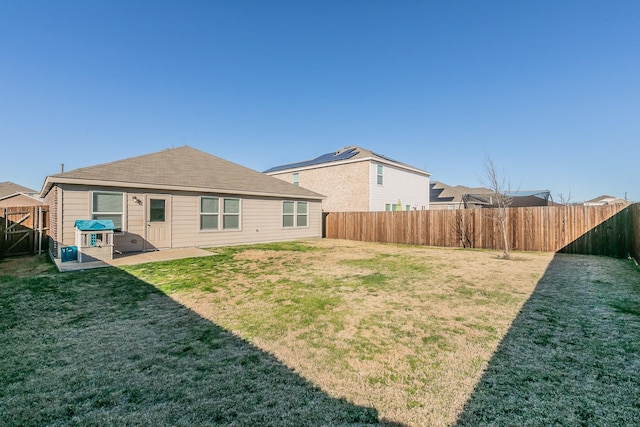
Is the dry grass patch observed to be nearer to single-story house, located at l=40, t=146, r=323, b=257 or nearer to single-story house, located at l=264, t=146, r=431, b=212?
single-story house, located at l=40, t=146, r=323, b=257

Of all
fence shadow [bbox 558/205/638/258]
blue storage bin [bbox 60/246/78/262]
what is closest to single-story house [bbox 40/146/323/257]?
blue storage bin [bbox 60/246/78/262]

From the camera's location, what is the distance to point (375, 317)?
157 inches

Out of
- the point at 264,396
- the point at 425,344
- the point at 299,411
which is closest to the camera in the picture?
the point at 299,411

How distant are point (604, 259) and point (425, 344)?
33.4 feet

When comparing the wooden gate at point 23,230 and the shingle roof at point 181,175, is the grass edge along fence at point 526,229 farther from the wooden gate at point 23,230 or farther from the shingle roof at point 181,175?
the wooden gate at point 23,230

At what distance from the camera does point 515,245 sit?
11.8m

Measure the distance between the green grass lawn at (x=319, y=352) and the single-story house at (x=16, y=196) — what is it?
27.7m

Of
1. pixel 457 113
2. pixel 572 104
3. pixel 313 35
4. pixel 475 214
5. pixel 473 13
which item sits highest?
pixel 313 35

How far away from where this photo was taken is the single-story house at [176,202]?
30.6 ft

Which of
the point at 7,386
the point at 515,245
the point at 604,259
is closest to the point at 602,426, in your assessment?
the point at 7,386

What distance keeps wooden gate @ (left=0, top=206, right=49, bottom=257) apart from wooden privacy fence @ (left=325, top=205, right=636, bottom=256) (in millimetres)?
13830

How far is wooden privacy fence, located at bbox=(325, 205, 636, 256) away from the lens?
10.4 metres

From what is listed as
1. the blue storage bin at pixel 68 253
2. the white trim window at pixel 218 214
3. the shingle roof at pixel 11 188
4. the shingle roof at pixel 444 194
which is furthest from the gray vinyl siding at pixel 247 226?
the shingle roof at pixel 11 188

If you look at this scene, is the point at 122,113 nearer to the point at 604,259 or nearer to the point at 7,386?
the point at 7,386
